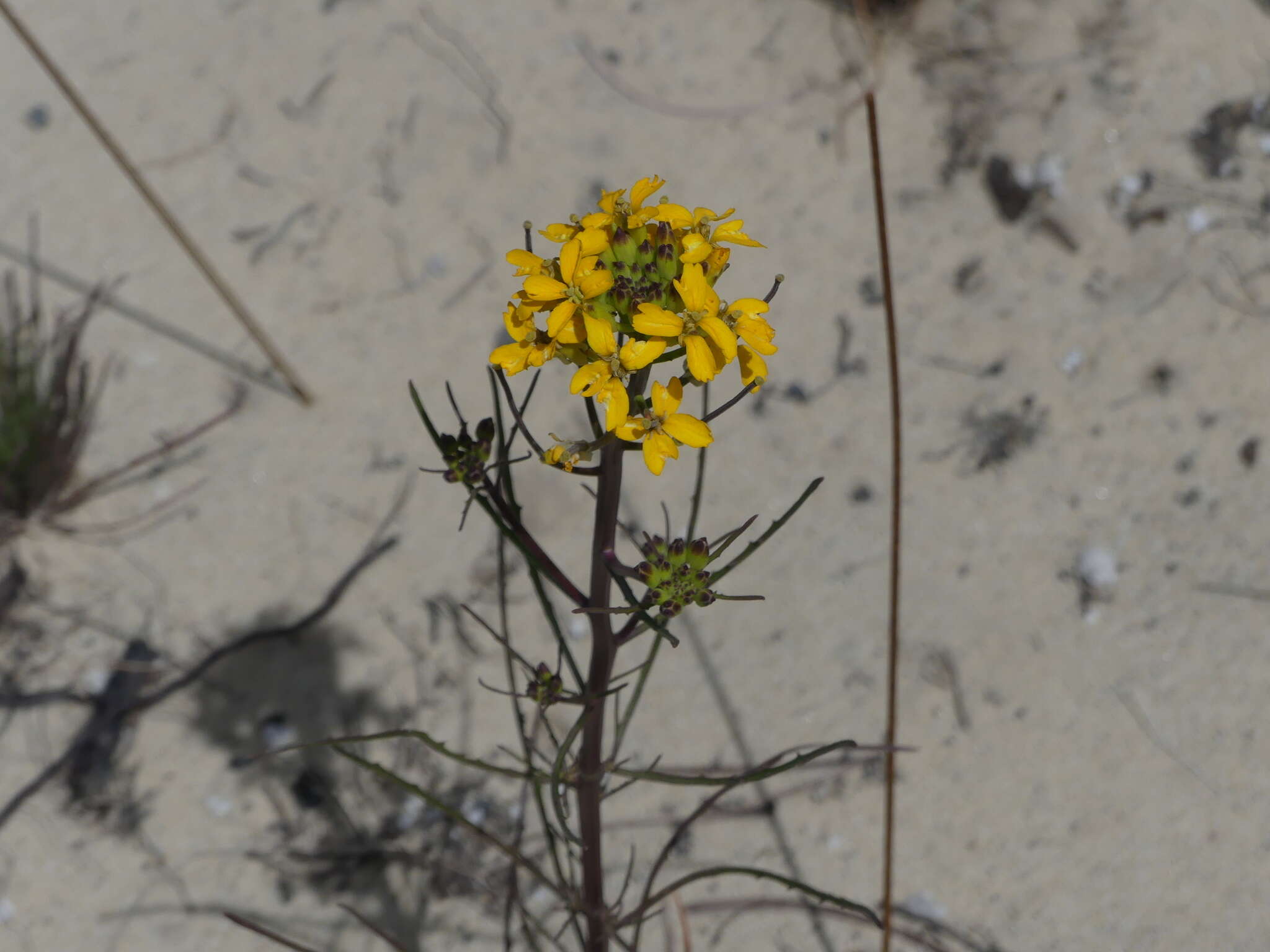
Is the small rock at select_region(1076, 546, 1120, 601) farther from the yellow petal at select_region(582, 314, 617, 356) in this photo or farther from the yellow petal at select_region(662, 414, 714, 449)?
the yellow petal at select_region(582, 314, 617, 356)

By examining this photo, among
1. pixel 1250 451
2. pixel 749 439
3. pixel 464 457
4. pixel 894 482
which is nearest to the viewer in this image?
pixel 464 457

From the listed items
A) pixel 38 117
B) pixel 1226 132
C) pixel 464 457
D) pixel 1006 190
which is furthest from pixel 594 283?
pixel 38 117

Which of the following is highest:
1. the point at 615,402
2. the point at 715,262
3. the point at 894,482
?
the point at 894,482

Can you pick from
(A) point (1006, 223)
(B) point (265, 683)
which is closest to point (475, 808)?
(B) point (265, 683)

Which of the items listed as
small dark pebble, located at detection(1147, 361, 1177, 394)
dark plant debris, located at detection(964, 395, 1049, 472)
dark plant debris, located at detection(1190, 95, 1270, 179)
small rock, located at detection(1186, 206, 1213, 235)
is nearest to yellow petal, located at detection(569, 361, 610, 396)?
dark plant debris, located at detection(964, 395, 1049, 472)

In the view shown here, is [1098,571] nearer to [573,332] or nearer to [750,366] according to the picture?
[750,366]

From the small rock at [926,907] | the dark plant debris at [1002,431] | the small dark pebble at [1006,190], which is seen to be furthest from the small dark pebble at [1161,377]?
the small rock at [926,907]
